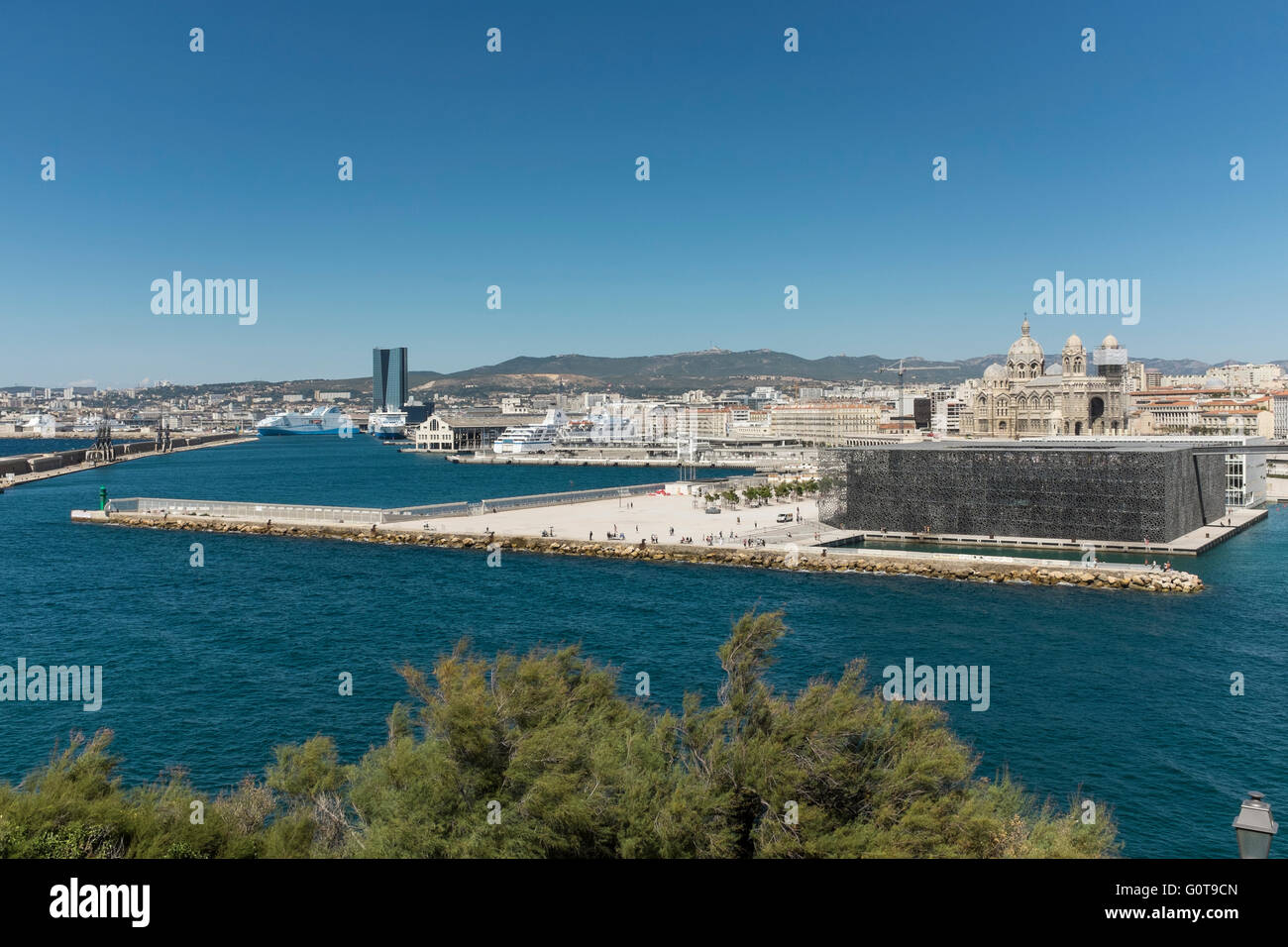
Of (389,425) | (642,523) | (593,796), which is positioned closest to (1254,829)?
(593,796)

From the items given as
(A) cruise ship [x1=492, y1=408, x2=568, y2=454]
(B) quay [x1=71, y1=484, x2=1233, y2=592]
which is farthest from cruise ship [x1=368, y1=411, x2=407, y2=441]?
(B) quay [x1=71, y1=484, x2=1233, y2=592]

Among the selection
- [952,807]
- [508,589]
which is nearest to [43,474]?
[508,589]

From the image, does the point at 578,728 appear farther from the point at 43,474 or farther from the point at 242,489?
the point at 43,474

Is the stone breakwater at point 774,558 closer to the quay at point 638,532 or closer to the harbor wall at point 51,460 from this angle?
the quay at point 638,532

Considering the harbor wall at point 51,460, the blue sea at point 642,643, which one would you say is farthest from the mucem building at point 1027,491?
the harbor wall at point 51,460

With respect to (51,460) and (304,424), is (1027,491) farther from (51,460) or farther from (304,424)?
(304,424)

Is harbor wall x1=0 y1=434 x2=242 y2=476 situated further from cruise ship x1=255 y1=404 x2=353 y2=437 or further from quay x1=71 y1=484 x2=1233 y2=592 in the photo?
cruise ship x1=255 y1=404 x2=353 y2=437
